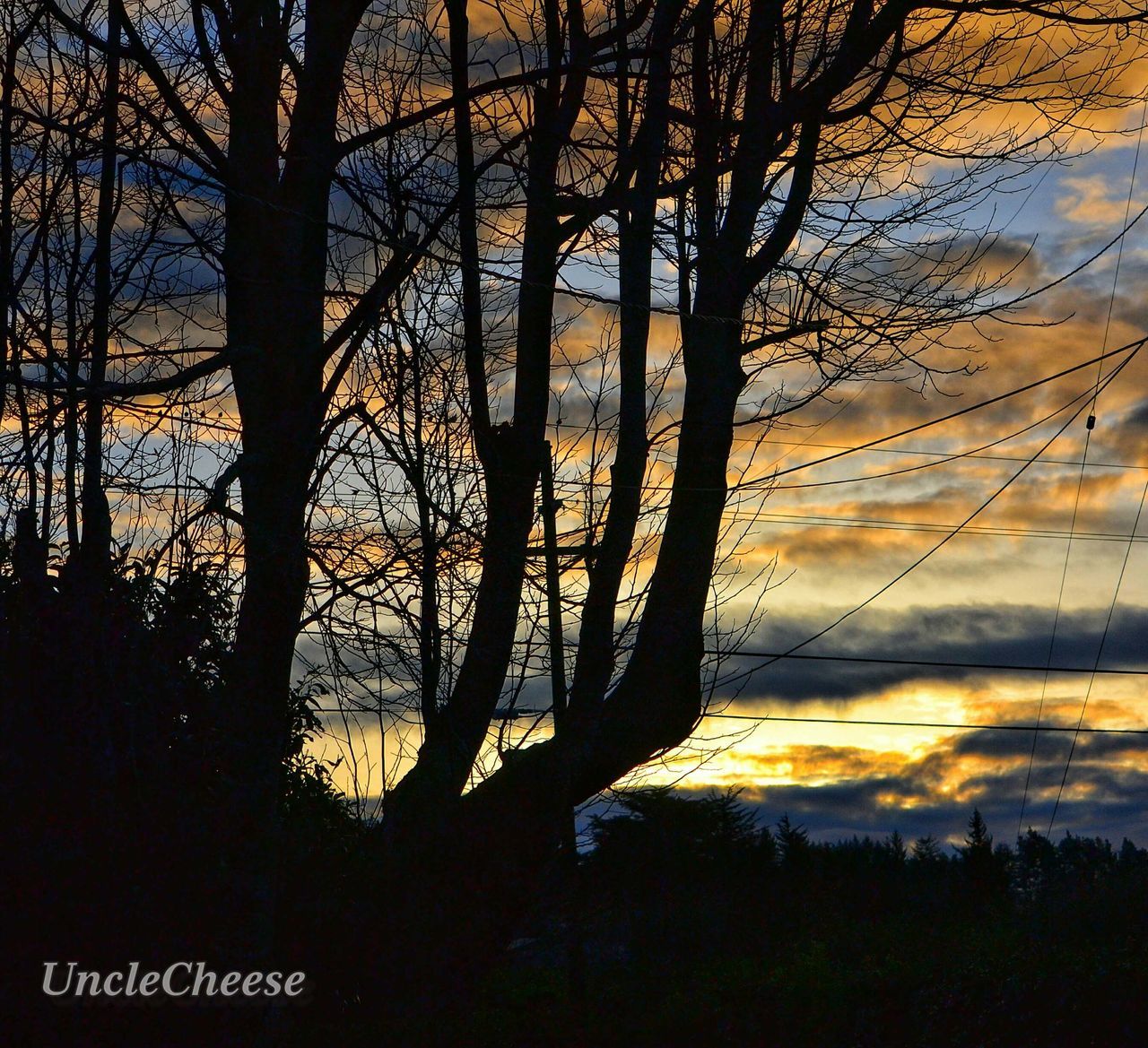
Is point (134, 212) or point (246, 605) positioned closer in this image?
point (246, 605)

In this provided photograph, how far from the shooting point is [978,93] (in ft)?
29.7

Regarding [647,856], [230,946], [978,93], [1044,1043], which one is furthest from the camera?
[647,856]

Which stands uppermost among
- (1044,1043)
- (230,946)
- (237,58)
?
(237,58)

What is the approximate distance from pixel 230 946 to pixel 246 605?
2.19 m

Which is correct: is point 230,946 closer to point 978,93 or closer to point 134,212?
point 134,212

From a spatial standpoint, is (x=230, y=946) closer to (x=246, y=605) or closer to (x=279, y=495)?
(x=246, y=605)

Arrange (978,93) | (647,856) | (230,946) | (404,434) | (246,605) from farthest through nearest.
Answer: (647,856), (978,93), (404,434), (246,605), (230,946)

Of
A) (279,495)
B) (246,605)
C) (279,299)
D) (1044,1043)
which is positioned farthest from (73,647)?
(1044,1043)

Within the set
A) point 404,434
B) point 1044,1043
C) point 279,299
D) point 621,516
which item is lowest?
point 1044,1043

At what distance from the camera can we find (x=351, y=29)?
27.9 feet

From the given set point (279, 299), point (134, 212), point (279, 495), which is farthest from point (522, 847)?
point (134, 212)

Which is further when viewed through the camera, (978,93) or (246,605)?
(978,93)

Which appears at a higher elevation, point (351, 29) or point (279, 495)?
point (351, 29)

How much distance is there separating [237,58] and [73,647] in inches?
180
